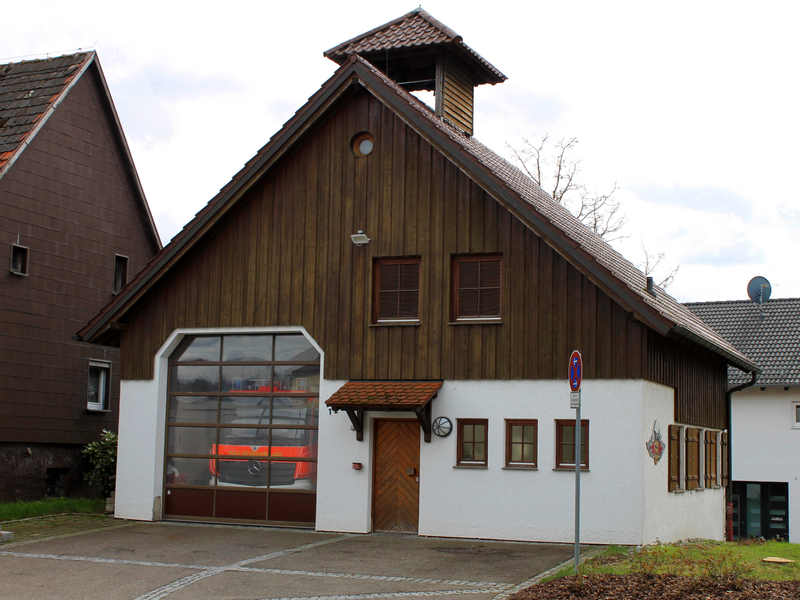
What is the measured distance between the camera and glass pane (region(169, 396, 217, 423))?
18.2 m

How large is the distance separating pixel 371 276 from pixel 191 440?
15.7 feet

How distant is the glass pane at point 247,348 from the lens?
17906 mm

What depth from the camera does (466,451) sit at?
53.0 ft

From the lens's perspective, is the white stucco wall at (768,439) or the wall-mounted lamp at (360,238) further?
the white stucco wall at (768,439)

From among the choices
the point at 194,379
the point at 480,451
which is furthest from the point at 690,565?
the point at 194,379

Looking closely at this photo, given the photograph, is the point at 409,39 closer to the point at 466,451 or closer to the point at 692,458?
the point at 466,451

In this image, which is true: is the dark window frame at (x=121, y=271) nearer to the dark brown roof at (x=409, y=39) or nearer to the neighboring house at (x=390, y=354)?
the neighboring house at (x=390, y=354)

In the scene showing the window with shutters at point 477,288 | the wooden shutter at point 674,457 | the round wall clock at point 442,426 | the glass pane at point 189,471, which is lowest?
the glass pane at point 189,471

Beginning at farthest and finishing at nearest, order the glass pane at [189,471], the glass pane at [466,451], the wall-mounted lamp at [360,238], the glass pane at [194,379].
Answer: the glass pane at [194,379], the glass pane at [189,471], the wall-mounted lamp at [360,238], the glass pane at [466,451]

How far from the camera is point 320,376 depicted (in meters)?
17.3

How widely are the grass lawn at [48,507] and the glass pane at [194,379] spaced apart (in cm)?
355

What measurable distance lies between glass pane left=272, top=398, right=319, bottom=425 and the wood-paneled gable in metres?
0.87

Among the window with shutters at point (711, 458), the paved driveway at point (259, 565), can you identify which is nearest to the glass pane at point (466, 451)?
the paved driveway at point (259, 565)

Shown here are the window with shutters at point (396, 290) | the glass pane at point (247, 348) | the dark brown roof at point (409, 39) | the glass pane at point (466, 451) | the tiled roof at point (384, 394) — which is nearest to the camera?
the tiled roof at point (384, 394)
